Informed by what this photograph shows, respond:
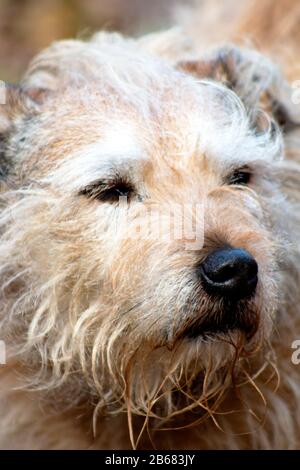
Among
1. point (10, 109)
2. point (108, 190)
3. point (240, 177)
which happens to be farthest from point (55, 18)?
point (108, 190)

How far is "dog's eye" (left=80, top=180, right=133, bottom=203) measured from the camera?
3018mm

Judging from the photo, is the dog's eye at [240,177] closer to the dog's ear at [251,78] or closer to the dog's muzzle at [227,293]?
the dog's ear at [251,78]

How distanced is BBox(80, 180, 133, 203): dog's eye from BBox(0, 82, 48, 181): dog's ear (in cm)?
43

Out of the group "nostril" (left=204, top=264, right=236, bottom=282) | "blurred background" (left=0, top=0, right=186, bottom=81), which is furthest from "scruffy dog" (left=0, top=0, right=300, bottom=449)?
"blurred background" (left=0, top=0, right=186, bottom=81)

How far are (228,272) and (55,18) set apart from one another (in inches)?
256

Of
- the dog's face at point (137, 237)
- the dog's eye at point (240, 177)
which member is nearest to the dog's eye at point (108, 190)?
the dog's face at point (137, 237)

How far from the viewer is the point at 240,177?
10.6 feet

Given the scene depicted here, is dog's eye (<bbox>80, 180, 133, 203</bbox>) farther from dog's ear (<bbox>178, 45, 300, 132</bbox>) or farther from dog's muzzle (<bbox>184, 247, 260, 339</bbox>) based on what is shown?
dog's ear (<bbox>178, 45, 300, 132</bbox>)

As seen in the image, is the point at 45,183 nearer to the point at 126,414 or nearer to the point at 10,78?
the point at 126,414

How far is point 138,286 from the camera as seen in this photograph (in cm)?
278

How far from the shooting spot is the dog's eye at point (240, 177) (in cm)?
318

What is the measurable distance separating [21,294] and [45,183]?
409 mm

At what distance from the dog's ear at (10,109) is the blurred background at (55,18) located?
16.9 ft

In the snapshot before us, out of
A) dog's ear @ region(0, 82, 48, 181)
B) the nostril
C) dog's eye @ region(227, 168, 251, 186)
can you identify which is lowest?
the nostril
